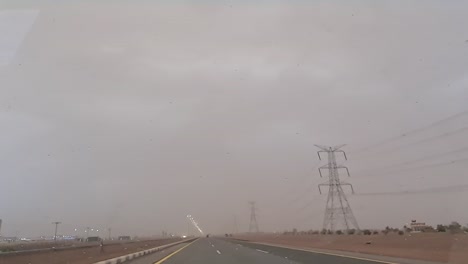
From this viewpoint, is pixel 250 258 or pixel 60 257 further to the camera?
pixel 60 257

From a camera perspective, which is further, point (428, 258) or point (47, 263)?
point (47, 263)

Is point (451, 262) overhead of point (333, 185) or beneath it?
beneath

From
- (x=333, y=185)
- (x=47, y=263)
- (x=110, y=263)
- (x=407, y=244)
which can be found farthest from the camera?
(x=333, y=185)

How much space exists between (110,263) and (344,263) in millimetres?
13761

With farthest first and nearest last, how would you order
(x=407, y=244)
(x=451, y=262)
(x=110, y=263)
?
(x=407, y=244) < (x=110, y=263) < (x=451, y=262)

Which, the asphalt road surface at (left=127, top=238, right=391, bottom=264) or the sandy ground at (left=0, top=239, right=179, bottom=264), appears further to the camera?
the sandy ground at (left=0, top=239, right=179, bottom=264)

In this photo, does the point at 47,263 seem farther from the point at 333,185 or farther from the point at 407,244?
the point at 333,185

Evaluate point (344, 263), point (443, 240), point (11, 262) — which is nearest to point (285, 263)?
point (344, 263)

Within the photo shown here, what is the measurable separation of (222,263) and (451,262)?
40.9 feet

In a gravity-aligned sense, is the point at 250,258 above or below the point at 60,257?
below

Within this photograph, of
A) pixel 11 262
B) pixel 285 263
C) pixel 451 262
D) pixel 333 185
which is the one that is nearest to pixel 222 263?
pixel 285 263

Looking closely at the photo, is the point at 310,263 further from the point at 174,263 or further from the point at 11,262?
the point at 11,262

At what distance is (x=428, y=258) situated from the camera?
28953 millimetres

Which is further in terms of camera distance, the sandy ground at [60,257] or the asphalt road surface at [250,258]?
the sandy ground at [60,257]
